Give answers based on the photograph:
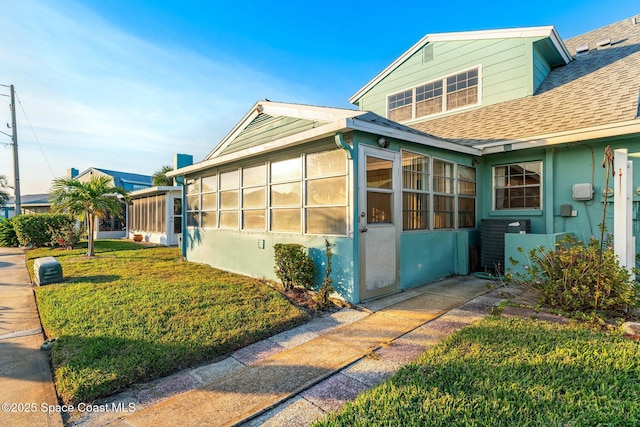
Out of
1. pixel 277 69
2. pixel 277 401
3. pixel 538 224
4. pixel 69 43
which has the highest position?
pixel 277 69

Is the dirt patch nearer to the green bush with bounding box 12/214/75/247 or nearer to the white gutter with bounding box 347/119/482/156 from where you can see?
the white gutter with bounding box 347/119/482/156

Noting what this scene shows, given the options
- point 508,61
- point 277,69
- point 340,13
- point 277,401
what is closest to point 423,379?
point 277,401

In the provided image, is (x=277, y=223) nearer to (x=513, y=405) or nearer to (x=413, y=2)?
(x=513, y=405)

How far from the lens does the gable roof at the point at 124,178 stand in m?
22.2

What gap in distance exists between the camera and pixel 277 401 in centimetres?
237

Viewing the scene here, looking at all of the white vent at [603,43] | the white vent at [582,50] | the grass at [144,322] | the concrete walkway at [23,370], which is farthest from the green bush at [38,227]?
the white vent at [603,43]

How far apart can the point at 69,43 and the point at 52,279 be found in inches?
222

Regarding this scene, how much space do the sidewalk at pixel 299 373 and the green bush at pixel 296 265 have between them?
0.94 meters

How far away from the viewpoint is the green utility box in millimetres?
6258

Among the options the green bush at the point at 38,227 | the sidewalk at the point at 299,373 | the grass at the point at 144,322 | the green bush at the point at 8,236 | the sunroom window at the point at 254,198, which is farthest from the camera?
the green bush at the point at 8,236

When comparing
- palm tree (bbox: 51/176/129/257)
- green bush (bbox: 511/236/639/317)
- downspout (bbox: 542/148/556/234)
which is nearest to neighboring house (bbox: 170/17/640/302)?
downspout (bbox: 542/148/556/234)

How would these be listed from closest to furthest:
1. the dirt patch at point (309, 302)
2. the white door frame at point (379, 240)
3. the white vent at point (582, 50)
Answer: the dirt patch at point (309, 302)
the white door frame at point (379, 240)
the white vent at point (582, 50)

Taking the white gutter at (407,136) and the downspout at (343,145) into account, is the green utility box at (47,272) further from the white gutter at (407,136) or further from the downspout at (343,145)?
the white gutter at (407,136)

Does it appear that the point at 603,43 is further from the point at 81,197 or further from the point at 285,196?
the point at 81,197
